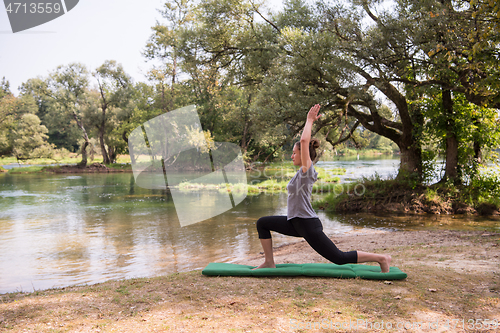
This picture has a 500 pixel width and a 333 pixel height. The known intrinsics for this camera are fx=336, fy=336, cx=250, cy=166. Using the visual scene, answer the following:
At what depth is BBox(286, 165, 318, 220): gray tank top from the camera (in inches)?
163

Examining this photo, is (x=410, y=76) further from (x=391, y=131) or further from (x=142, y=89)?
(x=142, y=89)

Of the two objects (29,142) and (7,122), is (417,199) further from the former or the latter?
(29,142)

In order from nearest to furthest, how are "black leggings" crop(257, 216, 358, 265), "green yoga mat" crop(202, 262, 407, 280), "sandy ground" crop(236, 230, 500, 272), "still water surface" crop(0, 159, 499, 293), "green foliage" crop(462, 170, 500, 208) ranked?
1. "black leggings" crop(257, 216, 358, 265)
2. "green yoga mat" crop(202, 262, 407, 280)
3. "sandy ground" crop(236, 230, 500, 272)
4. "still water surface" crop(0, 159, 499, 293)
5. "green foliage" crop(462, 170, 500, 208)

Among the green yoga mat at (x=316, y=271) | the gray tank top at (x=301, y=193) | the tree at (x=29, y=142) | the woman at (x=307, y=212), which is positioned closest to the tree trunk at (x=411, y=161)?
the green yoga mat at (x=316, y=271)

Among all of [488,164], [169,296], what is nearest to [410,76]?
[488,164]

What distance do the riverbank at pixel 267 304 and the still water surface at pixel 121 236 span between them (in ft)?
9.95

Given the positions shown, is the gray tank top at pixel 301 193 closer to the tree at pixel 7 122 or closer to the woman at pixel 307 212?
the woman at pixel 307 212

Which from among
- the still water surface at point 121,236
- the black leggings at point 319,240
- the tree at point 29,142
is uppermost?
the tree at point 29,142

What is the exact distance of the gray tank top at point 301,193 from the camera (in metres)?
4.13

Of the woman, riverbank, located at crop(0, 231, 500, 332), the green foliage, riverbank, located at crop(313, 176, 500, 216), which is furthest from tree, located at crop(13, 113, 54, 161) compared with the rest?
the woman

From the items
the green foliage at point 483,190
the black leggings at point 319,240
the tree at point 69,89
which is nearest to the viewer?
the black leggings at point 319,240

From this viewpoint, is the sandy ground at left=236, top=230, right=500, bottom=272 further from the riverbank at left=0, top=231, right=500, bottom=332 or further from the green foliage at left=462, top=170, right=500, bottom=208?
the green foliage at left=462, top=170, right=500, bottom=208

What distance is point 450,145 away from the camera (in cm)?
1362

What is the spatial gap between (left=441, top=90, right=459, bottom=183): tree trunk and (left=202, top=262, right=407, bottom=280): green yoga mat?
10.7 m
